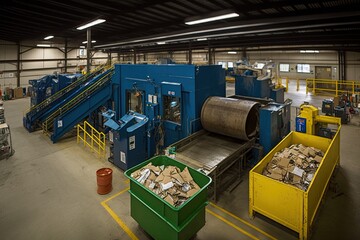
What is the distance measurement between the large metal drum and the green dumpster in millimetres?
2081

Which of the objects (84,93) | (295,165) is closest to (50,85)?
(84,93)

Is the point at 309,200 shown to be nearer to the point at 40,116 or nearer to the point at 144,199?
the point at 144,199

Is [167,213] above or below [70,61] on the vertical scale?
below

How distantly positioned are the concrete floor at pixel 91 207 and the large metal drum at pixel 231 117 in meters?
1.43

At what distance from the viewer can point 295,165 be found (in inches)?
196

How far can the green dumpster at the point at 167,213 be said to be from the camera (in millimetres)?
3395

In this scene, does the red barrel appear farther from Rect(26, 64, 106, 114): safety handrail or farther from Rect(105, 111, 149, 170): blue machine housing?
Rect(26, 64, 106, 114): safety handrail

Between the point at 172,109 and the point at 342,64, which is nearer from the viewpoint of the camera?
the point at 172,109

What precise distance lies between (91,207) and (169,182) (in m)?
2.35

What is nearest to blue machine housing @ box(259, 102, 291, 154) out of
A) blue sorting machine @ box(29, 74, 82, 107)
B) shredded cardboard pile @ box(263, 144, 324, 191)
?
shredded cardboard pile @ box(263, 144, 324, 191)

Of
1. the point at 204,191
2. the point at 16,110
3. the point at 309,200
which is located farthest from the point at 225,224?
the point at 16,110

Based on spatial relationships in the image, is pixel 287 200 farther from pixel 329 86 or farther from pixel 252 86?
pixel 329 86

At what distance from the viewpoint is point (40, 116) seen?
443 inches

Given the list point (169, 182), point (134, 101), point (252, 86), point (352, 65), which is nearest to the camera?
point (169, 182)
